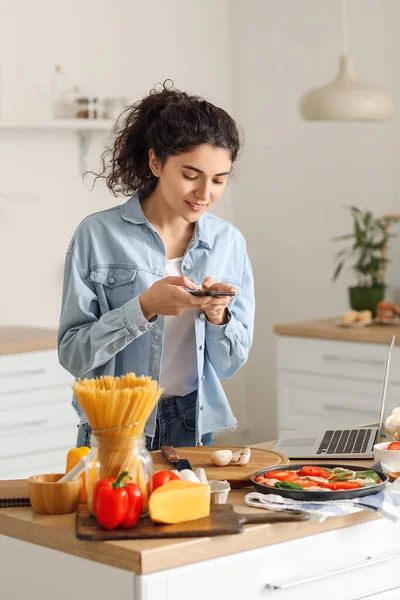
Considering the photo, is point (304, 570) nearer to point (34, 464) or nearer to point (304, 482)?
point (304, 482)

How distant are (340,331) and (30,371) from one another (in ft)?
4.18

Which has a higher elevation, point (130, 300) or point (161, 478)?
point (130, 300)

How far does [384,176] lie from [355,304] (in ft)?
2.16

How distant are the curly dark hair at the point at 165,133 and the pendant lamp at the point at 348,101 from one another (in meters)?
1.61

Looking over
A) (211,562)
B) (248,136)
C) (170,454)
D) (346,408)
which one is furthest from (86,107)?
(211,562)

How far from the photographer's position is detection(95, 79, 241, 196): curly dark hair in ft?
6.83

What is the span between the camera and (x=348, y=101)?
3.70 m

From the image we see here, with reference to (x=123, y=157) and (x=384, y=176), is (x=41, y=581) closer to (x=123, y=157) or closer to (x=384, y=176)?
(x=123, y=157)

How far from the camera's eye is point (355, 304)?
14.4 ft

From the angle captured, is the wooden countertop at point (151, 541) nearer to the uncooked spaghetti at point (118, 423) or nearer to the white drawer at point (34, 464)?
the uncooked spaghetti at point (118, 423)

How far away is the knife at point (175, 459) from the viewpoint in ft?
6.03

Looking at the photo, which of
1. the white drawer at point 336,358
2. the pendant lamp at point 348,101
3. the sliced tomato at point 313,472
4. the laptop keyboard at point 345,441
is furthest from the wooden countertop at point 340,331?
the sliced tomato at point 313,472

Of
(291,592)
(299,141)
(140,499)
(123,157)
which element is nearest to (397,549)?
(291,592)

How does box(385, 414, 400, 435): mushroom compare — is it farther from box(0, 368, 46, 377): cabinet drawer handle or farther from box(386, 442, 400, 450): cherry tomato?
box(0, 368, 46, 377): cabinet drawer handle
